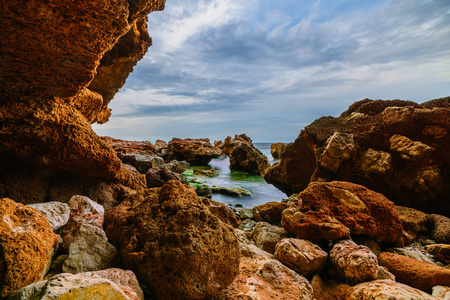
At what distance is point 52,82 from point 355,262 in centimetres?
543

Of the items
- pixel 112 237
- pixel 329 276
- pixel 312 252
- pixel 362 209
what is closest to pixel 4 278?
pixel 112 237

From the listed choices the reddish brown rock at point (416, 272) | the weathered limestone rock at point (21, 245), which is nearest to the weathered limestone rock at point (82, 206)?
the weathered limestone rock at point (21, 245)

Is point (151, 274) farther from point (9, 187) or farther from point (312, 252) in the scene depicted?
point (9, 187)

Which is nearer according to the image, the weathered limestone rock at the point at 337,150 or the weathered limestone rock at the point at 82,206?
the weathered limestone rock at the point at 82,206

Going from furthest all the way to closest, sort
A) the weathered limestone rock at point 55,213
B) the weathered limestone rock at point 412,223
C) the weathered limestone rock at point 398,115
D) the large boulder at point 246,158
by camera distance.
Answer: the large boulder at point 246,158 < the weathered limestone rock at point 398,115 < the weathered limestone rock at point 412,223 < the weathered limestone rock at point 55,213

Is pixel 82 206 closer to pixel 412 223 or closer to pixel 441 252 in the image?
pixel 441 252

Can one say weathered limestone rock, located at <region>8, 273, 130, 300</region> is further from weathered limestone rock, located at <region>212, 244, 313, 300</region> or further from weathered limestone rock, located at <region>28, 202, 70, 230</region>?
weathered limestone rock, located at <region>28, 202, 70, 230</region>

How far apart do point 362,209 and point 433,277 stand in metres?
1.58

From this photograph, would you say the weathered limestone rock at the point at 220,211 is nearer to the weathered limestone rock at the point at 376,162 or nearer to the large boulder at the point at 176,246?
the large boulder at the point at 176,246

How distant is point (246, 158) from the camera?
28266 millimetres

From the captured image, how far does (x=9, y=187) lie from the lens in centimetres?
347

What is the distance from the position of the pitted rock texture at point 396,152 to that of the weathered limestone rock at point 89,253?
697 centimetres

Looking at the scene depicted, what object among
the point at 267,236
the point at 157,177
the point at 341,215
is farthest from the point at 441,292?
the point at 157,177

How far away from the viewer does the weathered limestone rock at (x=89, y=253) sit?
2.29 metres
